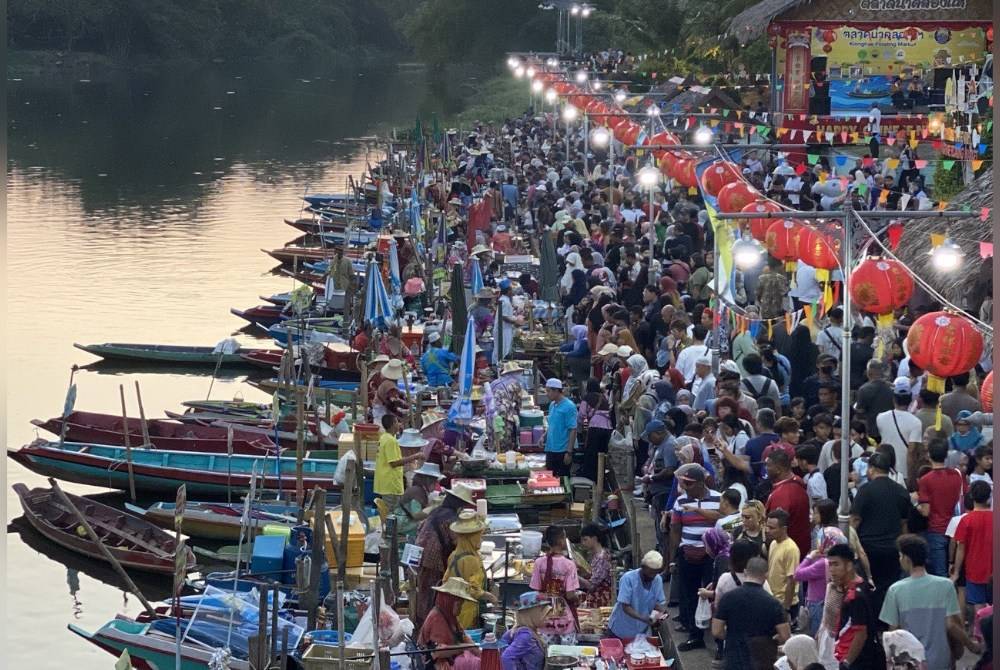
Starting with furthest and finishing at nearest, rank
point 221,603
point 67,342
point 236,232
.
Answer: point 236,232 < point 67,342 < point 221,603

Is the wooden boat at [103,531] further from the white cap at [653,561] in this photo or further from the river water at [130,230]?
the white cap at [653,561]

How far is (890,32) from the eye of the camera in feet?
103

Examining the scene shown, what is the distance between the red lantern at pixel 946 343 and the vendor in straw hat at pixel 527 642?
3335mm

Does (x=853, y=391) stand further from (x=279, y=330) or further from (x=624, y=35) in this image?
(x=624, y=35)

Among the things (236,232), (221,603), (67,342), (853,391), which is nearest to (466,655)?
(221,603)

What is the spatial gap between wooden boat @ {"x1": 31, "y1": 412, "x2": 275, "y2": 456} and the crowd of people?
2.46 metres

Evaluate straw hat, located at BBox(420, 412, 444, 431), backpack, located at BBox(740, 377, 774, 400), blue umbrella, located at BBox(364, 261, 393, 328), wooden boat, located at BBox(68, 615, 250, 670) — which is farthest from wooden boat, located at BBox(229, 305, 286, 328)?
backpack, located at BBox(740, 377, 774, 400)

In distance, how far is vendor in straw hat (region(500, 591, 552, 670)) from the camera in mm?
9688

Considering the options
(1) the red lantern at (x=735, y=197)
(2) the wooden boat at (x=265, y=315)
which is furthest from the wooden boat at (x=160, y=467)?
(2) the wooden boat at (x=265, y=315)

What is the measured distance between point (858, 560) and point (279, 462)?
8.99 m

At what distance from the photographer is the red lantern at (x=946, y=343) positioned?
36.4ft

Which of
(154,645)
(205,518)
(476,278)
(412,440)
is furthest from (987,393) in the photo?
(476,278)

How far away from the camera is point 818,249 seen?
50.7ft

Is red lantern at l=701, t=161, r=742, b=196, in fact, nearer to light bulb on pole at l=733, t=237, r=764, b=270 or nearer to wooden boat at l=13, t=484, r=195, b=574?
light bulb on pole at l=733, t=237, r=764, b=270
